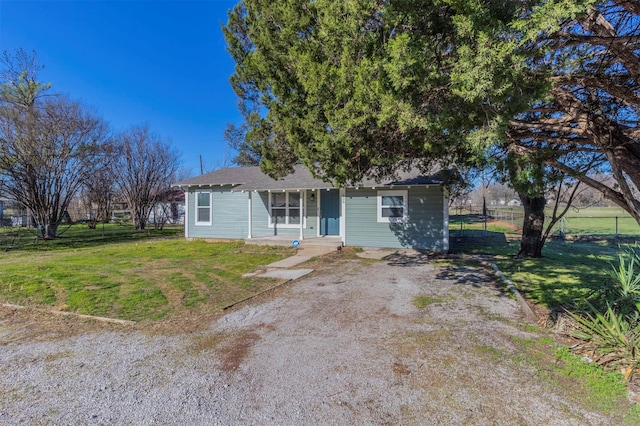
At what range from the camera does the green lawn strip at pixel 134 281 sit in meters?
5.37

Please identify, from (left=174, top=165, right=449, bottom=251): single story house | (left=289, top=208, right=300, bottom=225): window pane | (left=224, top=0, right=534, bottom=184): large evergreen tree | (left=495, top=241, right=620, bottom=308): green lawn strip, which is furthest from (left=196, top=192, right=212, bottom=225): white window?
(left=495, top=241, right=620, bottom=308): green lawn strip

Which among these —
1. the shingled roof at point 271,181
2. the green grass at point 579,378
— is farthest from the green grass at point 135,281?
the green grass at point 579,378

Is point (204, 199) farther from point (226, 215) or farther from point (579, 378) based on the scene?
point (579, 378)

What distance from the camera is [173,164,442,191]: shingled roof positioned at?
10859mm

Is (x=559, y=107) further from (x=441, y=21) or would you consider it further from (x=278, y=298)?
(x=278, y=298)

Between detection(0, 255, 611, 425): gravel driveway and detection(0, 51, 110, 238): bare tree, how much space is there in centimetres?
1332

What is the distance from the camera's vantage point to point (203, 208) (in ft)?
47.9

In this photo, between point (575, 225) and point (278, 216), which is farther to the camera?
point (575, 225)

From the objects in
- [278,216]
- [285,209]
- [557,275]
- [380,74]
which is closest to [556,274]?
[557,275]

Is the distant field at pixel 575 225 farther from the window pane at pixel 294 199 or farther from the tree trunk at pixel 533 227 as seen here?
the window pane at pixel 294 199

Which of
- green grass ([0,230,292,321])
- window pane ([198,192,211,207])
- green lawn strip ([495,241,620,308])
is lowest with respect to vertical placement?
green lawn strip ([495,241,620,308])

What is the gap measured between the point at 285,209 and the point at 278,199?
0.55 meters

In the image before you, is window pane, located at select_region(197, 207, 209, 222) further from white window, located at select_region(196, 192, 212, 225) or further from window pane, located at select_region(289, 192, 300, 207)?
window pane, located at select_region(289, 192, 300, 207)

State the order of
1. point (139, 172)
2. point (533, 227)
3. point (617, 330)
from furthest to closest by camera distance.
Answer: point (139, 172) → point (533, 227) → point (617, 330)
